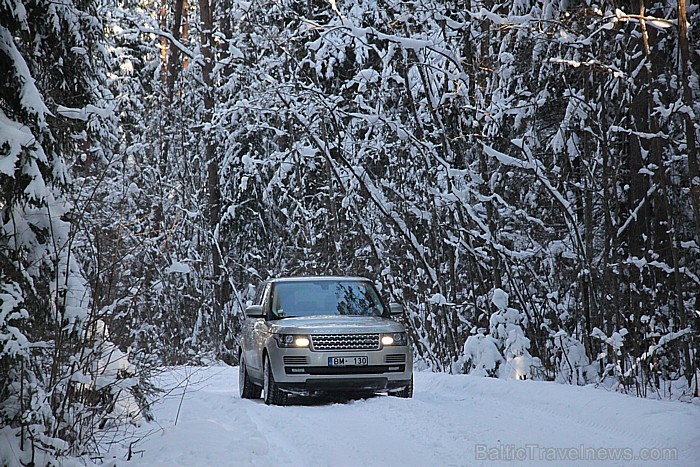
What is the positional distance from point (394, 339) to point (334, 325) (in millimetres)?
895

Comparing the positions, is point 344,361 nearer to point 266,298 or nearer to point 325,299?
point 325,299

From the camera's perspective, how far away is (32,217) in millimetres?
7504

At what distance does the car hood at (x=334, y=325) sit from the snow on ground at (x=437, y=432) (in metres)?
1.02

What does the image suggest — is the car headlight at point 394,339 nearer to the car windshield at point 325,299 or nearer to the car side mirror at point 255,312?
the car windshield at point 325,299

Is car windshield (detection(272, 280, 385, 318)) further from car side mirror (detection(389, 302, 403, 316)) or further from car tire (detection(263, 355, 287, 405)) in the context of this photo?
car tire (detection(263, 355, 287, 405))

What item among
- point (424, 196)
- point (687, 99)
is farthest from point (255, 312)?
point (424, 196)

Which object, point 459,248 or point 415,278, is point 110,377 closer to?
point 459,248

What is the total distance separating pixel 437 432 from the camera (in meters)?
9.44

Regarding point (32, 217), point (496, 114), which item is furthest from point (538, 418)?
point (496, 114)

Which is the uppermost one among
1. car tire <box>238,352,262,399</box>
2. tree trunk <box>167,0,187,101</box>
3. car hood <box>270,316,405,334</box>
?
tree trunk <box>167,0,187,101</box>

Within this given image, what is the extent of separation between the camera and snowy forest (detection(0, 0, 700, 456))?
25.4 feet

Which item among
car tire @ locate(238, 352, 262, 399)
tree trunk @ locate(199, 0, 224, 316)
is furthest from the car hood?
tree trunk @ locate(199, 0, 224, 316)

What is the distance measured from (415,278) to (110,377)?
47.4 feet
